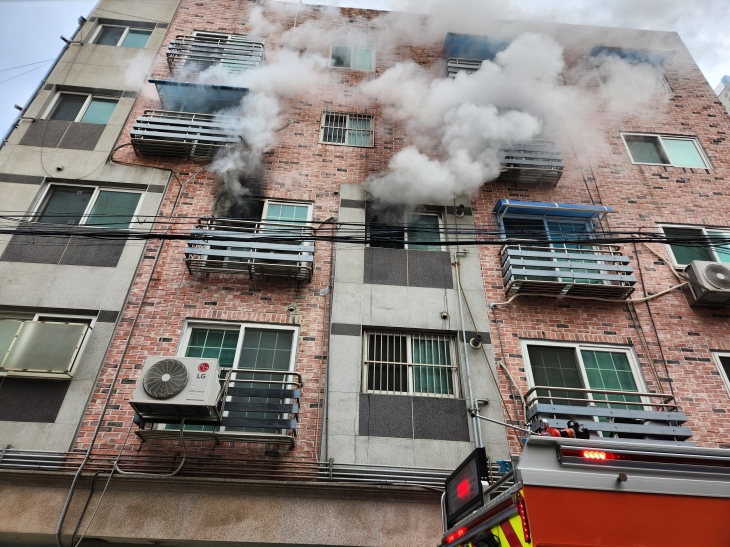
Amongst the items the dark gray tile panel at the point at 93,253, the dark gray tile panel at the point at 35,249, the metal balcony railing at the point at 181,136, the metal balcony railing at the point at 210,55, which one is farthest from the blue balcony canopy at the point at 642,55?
the dark gray tile panel at the point at 35,249

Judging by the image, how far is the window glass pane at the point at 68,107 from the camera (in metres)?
11.7

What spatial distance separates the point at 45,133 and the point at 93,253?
3.82 meters

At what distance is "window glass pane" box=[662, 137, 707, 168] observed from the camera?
1227cm

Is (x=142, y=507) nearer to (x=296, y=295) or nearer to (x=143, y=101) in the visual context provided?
(x=296, y=295)

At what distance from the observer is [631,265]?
33.4 ft

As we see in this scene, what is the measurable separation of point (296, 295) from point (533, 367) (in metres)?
4.45

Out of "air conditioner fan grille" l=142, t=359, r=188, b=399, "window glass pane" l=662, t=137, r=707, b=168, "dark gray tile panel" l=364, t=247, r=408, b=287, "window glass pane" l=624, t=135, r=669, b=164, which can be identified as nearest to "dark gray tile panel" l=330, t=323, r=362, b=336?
"dark gray tile panel" l=364, t=247, r=408, b=287

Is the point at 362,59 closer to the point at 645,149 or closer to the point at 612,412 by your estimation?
the point at 645,149

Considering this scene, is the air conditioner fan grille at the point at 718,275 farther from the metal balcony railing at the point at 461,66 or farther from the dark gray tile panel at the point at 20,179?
the dark gray tile panel at the point at 20,179

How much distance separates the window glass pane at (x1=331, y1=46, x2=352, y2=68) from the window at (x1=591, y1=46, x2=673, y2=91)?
22.4 feet

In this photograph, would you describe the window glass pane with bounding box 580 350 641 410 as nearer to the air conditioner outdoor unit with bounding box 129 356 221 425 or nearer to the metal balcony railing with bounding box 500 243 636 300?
the metal balcony railing with bounding box 500 243 636 300

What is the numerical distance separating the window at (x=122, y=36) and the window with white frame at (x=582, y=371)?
41.0 feet

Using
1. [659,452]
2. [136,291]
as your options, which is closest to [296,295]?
[136,291]

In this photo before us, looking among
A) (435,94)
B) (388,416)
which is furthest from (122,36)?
(388,416)
